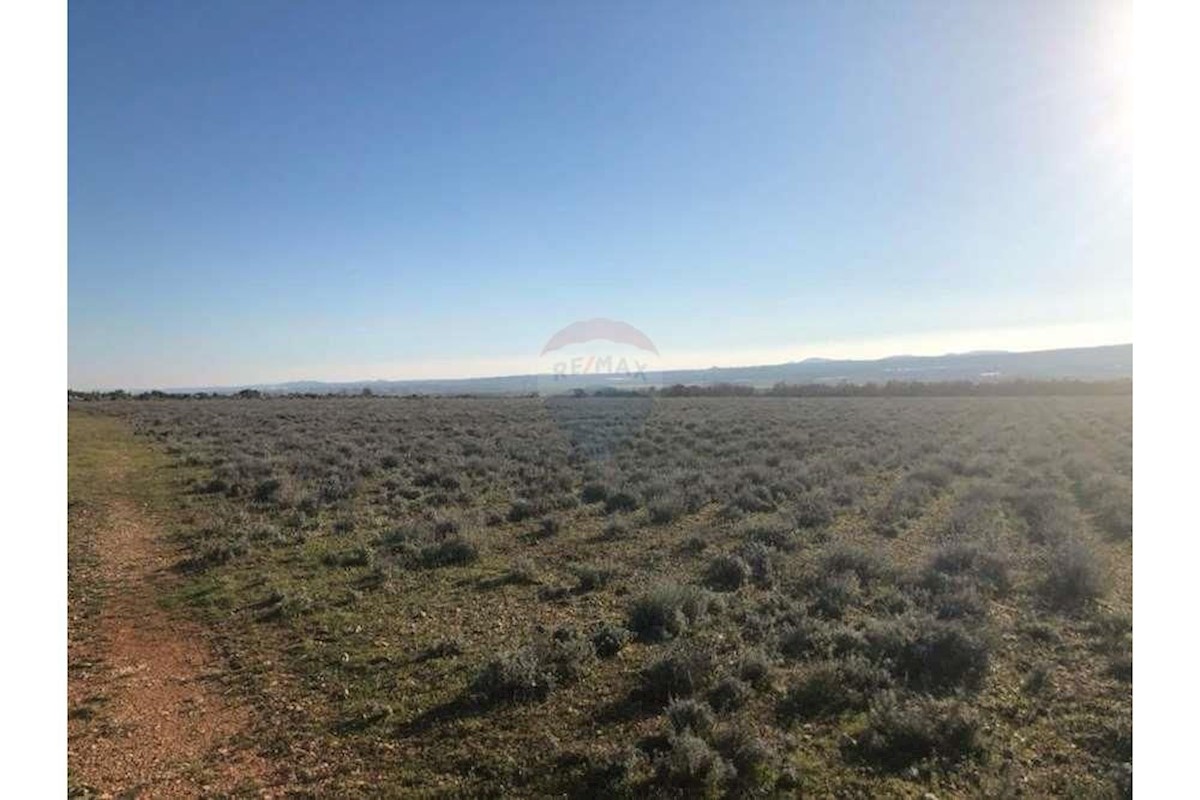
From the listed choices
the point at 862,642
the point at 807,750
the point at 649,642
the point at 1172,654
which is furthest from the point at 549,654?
the point at 1172,654

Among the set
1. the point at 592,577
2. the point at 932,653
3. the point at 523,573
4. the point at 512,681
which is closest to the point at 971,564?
the point at 932,653

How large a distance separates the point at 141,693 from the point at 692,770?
5.44 metres

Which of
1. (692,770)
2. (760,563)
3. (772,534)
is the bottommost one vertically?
(692,770)

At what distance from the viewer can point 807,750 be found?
207 inches

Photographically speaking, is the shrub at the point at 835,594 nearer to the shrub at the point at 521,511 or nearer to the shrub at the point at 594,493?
the shrub at the point at 521,511

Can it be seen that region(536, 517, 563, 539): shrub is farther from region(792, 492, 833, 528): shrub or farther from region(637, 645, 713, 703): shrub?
region(637, 645, 713, 703): shrub

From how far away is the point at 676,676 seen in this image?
20.6 feet

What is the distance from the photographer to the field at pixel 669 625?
518 centimetres

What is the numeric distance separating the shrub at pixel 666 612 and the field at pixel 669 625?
1.2 inches

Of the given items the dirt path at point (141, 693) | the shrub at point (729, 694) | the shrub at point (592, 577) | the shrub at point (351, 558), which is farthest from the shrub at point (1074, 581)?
the shrub at point (351, 558)

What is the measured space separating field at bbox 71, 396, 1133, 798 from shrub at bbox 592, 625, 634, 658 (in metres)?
0.03

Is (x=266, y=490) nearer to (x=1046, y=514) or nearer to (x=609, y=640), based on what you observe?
(x=609, y=640)

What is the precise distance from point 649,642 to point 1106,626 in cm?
511
